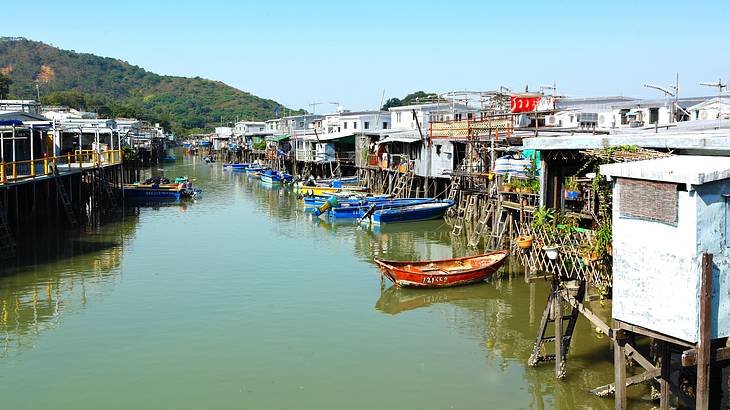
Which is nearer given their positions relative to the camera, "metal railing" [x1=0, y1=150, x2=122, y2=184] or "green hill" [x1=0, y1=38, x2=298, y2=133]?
"metal railing" [x1=0, y1=150, x2=122, y2=184]

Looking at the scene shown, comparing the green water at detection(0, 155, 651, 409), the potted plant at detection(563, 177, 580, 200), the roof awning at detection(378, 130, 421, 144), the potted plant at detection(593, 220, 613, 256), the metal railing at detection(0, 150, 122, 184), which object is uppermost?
the roof awning at detection(378, 130, 421, 144)

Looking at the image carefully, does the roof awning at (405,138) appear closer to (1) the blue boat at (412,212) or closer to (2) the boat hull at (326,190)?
(2) the boat hull at (326,190)

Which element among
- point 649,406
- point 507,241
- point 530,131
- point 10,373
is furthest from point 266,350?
point 530,131

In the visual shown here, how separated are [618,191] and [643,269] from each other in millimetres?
1223

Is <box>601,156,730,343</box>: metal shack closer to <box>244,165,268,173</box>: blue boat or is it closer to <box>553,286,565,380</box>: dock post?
<box>553,286,565,380</box>: dock post

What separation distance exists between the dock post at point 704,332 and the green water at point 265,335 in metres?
2.79

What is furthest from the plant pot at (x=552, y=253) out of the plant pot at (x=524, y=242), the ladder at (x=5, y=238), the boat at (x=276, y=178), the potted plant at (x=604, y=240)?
the boat at (x=276, y=178)

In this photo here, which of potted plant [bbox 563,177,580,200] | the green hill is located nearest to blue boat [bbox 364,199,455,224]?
potted plant [bbox 563,177,580,200]

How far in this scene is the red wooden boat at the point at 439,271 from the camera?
19.6 m

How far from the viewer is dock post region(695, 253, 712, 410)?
8773mm

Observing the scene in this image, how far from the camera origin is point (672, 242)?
361 inches

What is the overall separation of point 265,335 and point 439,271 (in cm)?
619

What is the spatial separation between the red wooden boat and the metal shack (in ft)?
32.8

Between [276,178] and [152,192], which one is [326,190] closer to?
[152,192]
